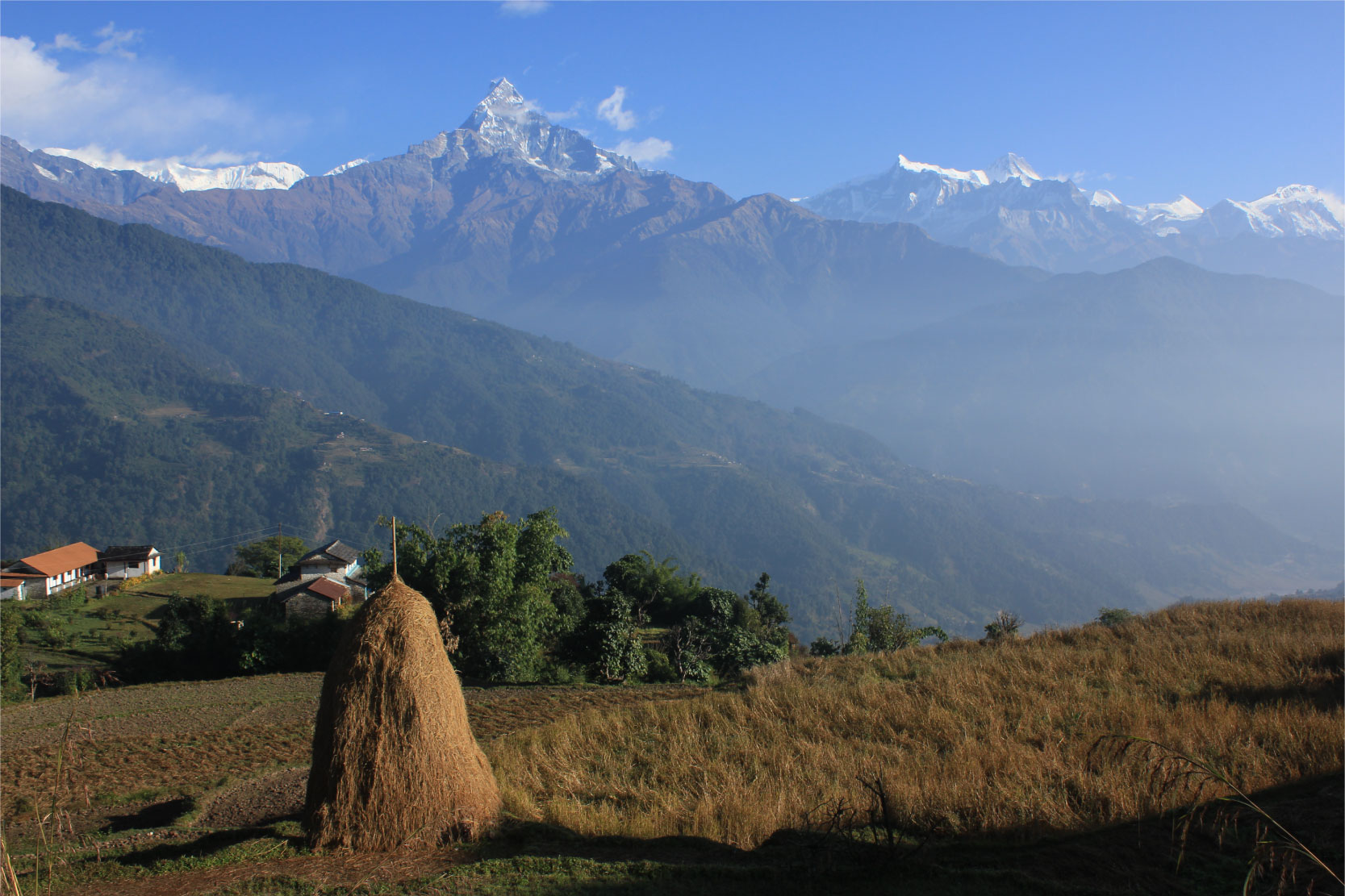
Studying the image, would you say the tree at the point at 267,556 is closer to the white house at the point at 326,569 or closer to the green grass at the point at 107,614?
the green grass at the point at 107,614

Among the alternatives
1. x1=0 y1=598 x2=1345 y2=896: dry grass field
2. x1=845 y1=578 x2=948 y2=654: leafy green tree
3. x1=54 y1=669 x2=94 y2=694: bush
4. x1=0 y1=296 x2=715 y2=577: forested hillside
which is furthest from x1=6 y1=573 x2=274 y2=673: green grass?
x1=0 y1=296 x2=715 y2=577: forested hillside

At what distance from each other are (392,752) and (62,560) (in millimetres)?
69657

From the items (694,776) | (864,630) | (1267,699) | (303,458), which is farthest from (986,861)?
(303,458)

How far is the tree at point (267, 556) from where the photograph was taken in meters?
71.1

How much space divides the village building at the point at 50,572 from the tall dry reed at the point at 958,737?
6058cm

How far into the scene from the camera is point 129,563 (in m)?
63.2

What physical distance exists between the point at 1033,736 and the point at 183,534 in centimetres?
16477

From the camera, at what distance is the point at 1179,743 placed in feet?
34.2

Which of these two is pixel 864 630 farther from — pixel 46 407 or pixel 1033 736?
pixel 46 407

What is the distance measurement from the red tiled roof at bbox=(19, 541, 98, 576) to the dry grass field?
160 ft

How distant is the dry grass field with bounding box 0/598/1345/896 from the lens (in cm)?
743

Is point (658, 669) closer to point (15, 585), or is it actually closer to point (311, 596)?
point (311, 596)

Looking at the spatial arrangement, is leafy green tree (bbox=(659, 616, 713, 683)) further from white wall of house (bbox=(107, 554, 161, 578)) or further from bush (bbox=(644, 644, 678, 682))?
white wall of house (bbox=(107, 554, 161, 578))

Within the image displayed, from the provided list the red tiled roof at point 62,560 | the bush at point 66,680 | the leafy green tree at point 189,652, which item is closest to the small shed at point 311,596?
the leafy green tree at point 189,652
